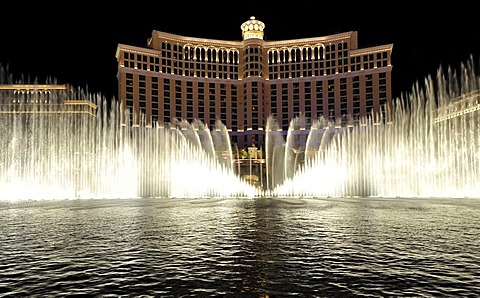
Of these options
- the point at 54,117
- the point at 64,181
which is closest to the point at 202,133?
the point at 54,117

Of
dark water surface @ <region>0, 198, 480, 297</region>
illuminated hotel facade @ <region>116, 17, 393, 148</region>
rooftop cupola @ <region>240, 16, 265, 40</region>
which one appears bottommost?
dark water surface @ <region>0, 198, 480, 297</region>

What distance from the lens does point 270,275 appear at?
6605 millimetres

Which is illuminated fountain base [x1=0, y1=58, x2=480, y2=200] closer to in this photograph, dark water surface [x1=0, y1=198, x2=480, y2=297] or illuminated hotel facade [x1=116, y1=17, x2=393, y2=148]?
dark water surface [x1=0, y1=198, x2=480, y2=297]

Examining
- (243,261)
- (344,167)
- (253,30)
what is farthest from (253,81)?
(243,261)

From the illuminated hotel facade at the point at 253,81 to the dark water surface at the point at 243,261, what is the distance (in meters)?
95.3

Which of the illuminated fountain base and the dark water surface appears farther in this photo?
the illuminated fountain base

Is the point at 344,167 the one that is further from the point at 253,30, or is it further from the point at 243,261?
the point at 253,30

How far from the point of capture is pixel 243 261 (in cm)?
769

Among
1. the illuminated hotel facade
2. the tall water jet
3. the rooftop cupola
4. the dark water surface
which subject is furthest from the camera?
the rooftop cupola

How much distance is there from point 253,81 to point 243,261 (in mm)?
104410

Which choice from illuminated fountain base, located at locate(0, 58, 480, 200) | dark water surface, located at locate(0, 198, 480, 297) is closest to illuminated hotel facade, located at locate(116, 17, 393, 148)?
illuminated fountain base, located at locate(0, 58, 480, 200)

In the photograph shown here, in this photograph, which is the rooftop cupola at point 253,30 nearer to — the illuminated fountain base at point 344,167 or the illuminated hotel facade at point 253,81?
the illuminated hotel facade at point 253,81

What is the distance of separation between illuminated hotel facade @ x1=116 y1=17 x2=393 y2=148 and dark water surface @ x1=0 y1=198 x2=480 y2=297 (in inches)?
3753

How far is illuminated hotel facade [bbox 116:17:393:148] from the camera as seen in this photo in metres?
105
